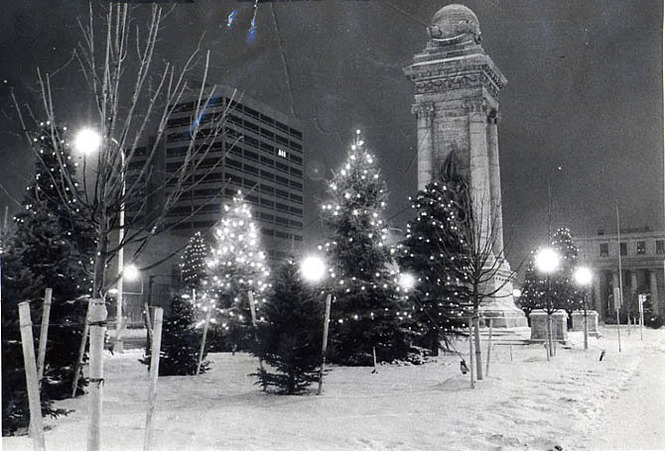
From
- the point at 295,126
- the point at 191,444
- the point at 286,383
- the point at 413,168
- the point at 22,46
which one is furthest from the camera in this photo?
the point at 413,168

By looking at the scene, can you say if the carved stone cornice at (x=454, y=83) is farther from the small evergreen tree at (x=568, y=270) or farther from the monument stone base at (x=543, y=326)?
the small evergreen tree at (x=568, y=270)

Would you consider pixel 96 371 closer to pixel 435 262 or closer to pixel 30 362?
pixel 30 362

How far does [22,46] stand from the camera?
6.81 meters

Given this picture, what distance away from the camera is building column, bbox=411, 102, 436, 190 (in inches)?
1048

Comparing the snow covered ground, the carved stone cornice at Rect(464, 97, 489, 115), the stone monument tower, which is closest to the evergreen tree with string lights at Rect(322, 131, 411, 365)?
the snow covered ground

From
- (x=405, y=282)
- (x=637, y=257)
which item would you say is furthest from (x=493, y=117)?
(x=637, y=257)

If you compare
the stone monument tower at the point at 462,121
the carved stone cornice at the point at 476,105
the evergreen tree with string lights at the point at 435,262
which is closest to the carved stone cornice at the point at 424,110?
the stone monument tower at the point at 462,121

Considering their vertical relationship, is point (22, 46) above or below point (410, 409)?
above

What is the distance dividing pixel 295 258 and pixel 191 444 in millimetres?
5551

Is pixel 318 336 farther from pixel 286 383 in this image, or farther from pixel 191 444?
pixel 191 444

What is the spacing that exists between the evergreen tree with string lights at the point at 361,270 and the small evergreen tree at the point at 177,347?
3320mm

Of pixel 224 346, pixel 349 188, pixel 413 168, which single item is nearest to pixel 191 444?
pixel 349 188

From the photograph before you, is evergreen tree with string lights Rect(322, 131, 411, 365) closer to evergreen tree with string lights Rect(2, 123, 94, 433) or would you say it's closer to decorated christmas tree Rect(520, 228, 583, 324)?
evergreen tree with string lights Rect(2, 123, 94, 433)

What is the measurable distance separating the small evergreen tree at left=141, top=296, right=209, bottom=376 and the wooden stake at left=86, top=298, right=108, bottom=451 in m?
8.63
